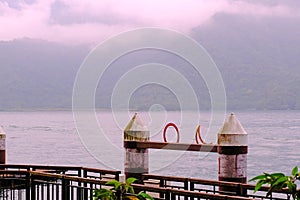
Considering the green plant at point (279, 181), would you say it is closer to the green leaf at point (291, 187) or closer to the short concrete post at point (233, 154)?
the green leaf at point (291, 187)

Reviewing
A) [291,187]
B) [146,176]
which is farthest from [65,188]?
[291,187]

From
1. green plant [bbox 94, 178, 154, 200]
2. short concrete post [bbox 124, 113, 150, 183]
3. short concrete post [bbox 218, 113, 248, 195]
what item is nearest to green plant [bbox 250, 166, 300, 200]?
green plant [bbox 94, 178, 154, 200]

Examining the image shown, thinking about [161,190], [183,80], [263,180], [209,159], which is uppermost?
[183,80]

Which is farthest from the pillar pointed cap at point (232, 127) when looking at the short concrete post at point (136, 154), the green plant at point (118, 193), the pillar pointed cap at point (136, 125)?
the green plant at point (118, 193)

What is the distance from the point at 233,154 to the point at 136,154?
2798mm

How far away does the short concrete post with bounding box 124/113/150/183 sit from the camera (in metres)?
13.7

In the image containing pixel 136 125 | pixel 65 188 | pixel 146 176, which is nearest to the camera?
pixel 65 188

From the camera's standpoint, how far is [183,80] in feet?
58.5

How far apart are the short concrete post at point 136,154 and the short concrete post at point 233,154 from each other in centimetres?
235

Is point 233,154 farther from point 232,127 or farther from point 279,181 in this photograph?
point 279,181

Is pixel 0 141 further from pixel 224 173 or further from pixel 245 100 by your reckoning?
pixel 245 100

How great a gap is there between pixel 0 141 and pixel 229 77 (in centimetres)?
14610

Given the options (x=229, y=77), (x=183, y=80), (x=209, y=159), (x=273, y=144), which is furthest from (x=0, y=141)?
(x=229, y=77)

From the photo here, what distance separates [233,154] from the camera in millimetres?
11852
